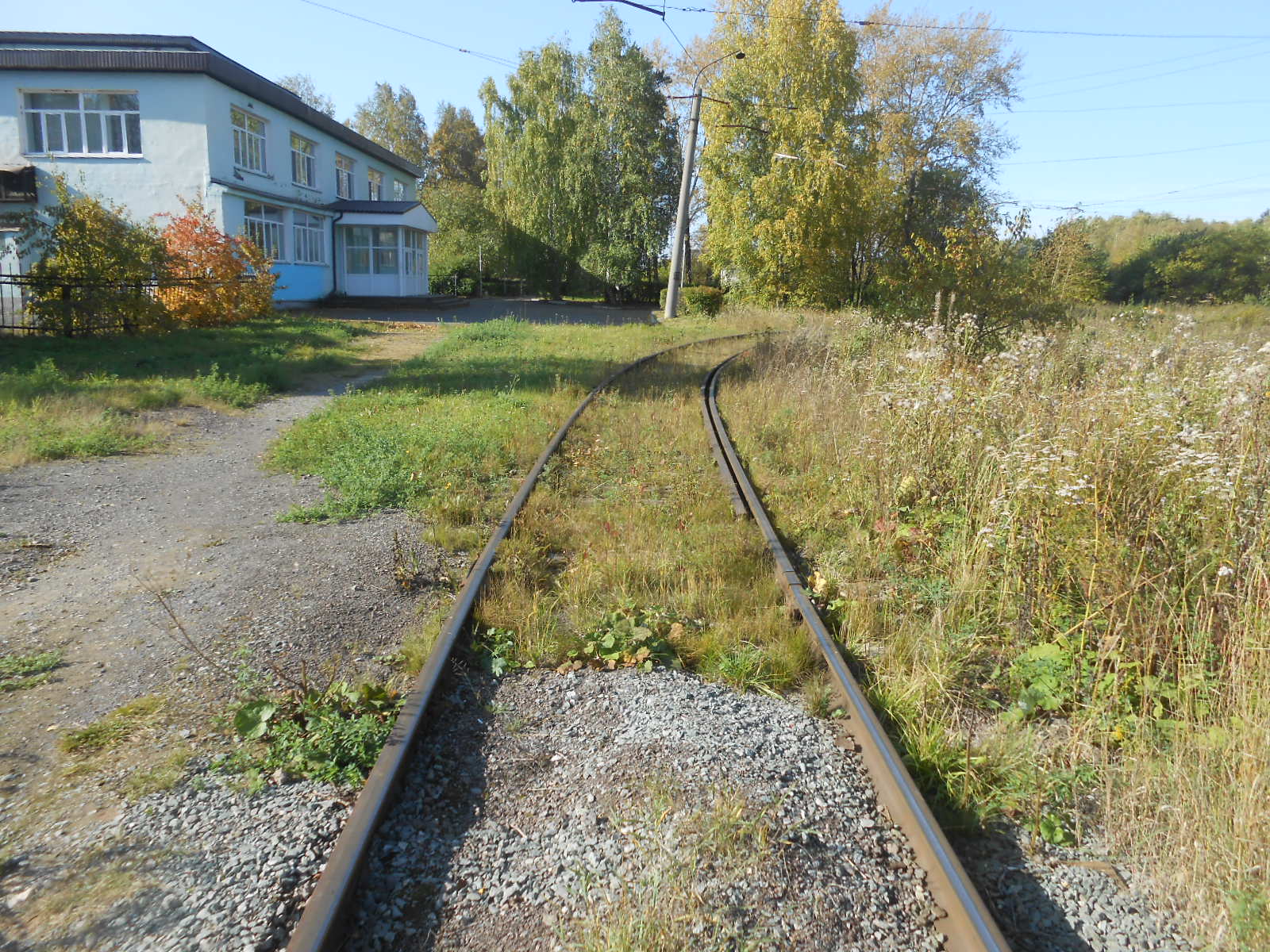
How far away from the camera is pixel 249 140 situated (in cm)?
2786

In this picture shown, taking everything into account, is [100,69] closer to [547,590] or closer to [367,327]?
[367,327]

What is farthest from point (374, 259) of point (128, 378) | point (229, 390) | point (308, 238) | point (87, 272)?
point (229, 390)

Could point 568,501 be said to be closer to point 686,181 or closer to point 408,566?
point 408,566

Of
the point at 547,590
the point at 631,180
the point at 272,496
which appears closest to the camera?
the point at 547,590

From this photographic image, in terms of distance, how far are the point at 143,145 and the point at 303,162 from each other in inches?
290

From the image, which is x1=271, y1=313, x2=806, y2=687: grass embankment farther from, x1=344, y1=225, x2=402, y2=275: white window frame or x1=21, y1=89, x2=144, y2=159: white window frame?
x1=344, y1=225, x2=402, y2=275: white window frame

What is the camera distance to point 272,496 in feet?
24.3

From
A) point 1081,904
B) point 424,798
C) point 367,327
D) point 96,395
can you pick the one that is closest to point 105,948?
point 424,798

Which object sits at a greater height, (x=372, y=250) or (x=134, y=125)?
(x=134, y=125)

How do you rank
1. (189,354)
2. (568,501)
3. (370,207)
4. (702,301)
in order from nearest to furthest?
1. (568,501)
2. (189,354)
3. (370,207)
4. (702,301)

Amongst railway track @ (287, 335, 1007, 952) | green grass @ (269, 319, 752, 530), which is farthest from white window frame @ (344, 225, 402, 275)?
railway track @ (287, 335, 1007, 952)

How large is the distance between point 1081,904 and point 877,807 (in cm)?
70

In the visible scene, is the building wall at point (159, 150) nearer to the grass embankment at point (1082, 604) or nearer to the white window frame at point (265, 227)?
the white window frame at point (265, 227)

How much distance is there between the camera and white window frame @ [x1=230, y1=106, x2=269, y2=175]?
26688 mm
